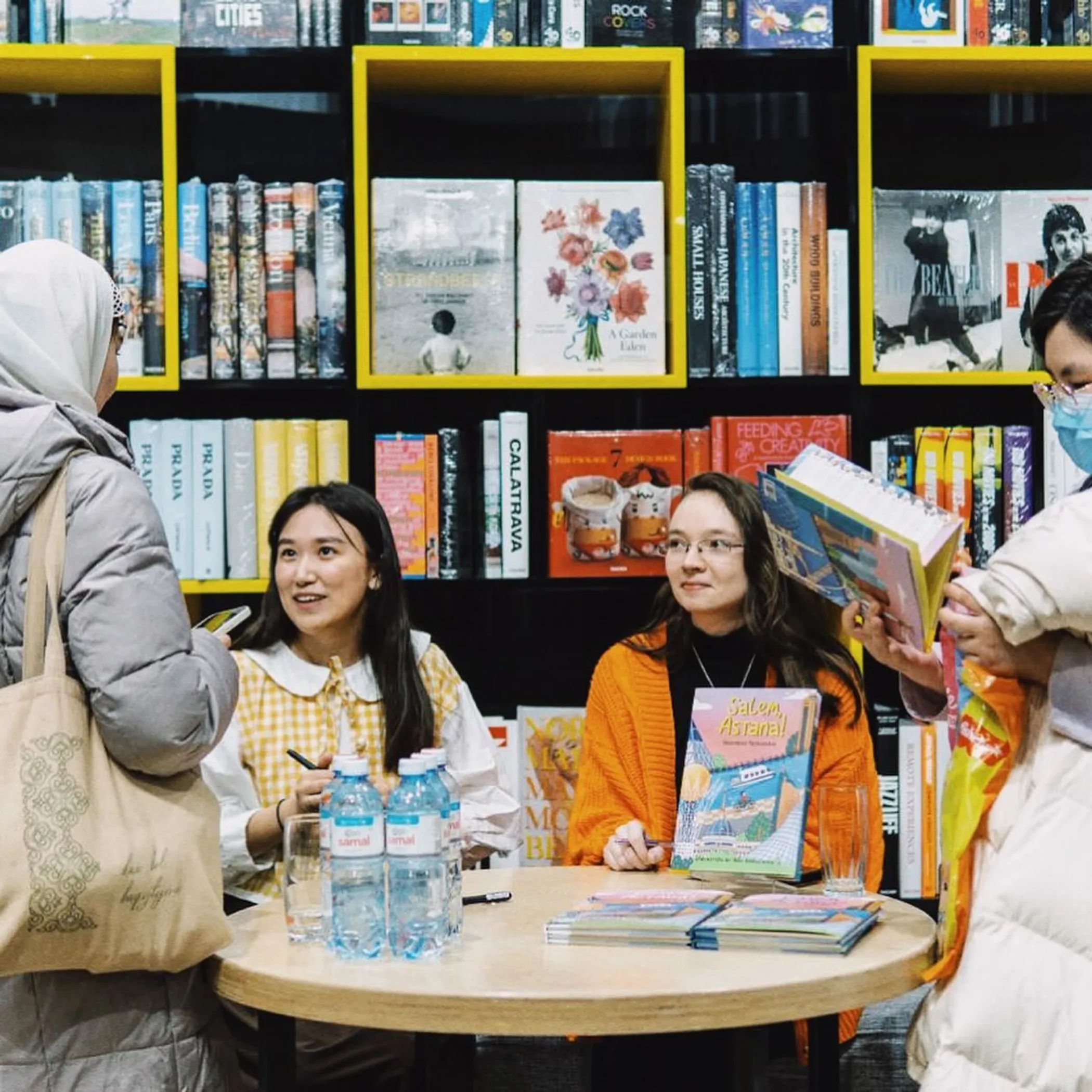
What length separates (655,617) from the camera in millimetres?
2797

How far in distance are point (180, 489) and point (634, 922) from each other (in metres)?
1.52

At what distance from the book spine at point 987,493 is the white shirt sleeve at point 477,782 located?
3.48 feet

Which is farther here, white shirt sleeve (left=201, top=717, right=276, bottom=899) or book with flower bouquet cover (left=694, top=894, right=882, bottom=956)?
white shirt sleeve (left=201, top=717, right=276, bottom=899)

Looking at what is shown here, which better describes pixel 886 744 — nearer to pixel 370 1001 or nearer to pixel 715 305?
pixel 715 305

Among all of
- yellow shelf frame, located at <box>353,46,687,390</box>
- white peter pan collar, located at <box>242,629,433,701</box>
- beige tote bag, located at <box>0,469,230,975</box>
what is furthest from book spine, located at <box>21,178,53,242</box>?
beige tote bag, located at <box>0,469,230,975</box>

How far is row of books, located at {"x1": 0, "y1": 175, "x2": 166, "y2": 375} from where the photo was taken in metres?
3.00

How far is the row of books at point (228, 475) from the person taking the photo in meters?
3.02

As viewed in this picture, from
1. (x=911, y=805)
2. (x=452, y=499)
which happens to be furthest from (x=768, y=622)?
(x=452, y=499)

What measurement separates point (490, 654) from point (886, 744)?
2.88ft

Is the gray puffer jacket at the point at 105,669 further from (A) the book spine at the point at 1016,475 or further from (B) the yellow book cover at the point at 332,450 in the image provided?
(A) the book spine at the point at 1016,475

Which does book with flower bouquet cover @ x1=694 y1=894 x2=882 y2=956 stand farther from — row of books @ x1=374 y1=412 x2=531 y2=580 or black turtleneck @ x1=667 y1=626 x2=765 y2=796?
row of books @ x1=374 y1=412 x2=531 y2=580

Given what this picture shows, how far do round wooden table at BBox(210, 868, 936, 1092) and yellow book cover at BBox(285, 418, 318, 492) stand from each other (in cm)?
125

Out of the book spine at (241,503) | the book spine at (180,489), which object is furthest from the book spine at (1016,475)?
the book spine at (180,489)

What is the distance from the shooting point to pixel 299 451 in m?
3.04
